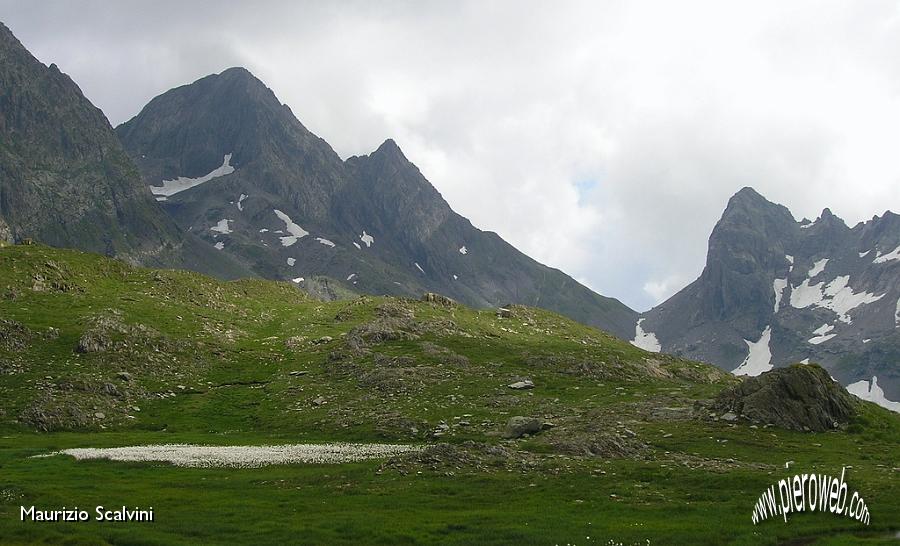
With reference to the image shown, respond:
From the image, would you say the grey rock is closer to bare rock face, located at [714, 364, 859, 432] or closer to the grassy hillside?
the grassy hillside

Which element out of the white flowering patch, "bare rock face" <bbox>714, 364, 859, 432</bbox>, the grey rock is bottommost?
the white flowering patch

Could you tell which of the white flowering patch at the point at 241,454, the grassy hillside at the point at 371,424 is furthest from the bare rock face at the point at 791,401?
the white flowering patch at the point at 241,454

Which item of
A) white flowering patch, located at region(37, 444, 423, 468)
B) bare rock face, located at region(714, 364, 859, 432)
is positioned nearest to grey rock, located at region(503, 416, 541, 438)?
white flowering patch, located at region(37, 444, 423, 468)

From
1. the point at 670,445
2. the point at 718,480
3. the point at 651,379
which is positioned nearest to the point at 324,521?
the point at 718,480

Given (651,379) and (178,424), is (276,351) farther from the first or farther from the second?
(651,379)

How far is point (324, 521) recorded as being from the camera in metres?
31.2

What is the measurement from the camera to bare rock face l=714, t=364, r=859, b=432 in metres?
58.9

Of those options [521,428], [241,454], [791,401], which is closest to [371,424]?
[521,428]

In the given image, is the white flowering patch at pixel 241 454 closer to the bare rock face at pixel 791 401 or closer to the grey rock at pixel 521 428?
the grey rock at pixel 521 428

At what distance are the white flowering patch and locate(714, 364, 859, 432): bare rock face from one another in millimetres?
29359

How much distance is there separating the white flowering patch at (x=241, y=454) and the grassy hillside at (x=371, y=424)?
232 centimetres

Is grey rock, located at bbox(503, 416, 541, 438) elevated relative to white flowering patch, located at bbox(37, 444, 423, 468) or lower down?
elevated

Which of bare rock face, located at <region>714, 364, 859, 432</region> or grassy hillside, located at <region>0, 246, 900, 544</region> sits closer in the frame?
grassy hillside, located at <region>0, 246, 900, 544</region>

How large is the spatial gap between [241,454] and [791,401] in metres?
46.7
